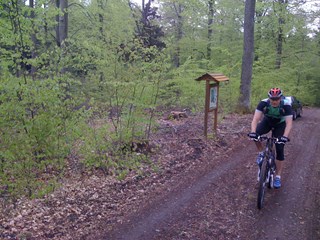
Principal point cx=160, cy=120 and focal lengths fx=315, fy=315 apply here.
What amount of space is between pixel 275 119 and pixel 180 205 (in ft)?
7.74

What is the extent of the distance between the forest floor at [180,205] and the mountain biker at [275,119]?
2.71 ft

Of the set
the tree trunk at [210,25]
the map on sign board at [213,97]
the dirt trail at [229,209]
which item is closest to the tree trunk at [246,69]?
the map on sign board at [213,97]

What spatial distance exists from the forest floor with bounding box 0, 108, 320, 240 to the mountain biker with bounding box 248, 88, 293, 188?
826mm

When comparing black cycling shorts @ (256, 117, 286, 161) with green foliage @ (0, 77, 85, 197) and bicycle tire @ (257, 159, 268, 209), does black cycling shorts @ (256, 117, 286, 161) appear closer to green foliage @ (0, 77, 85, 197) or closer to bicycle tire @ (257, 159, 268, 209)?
bicycle tire @ (257, 159, 268, 209)

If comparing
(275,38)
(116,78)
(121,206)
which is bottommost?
(121,206)

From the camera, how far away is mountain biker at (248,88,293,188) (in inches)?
214

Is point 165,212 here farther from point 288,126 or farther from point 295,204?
point 288,126

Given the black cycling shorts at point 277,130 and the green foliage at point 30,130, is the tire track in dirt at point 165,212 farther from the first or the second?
the green foliage at point 30,130

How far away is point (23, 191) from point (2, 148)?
93 centimetres

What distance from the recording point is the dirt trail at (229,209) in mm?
4605

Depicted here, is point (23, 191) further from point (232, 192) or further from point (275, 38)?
point (275, 38)

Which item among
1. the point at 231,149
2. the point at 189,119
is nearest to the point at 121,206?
the point at 231,149

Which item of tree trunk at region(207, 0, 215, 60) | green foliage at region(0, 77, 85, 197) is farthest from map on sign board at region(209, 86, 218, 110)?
tree trunk at region(207, 0, 215, 60)

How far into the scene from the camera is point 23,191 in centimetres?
598
